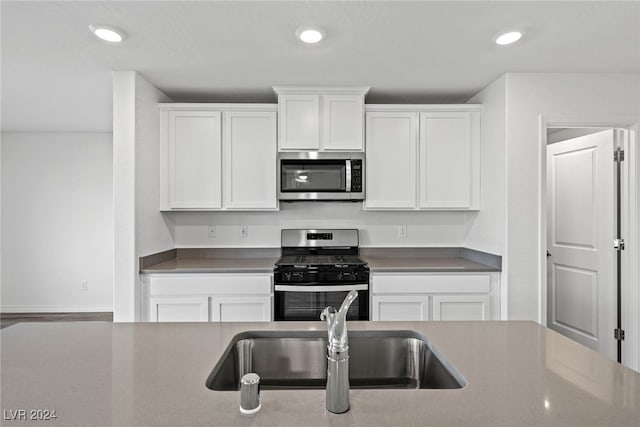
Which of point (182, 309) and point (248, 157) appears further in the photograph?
point (248, 157)

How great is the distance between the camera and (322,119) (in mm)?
2902

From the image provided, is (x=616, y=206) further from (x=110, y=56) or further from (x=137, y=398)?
(x=110, y=56)

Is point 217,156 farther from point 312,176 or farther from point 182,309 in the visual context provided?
point 182,309

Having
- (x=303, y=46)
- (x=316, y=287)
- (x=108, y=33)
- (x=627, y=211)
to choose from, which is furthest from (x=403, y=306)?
(x=108, y=33)

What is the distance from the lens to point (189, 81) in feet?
9.03

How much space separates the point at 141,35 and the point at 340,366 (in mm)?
2132

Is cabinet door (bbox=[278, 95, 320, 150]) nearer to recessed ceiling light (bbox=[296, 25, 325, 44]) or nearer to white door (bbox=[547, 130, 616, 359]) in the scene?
recessed ceiling light (bbox=[296, 25, 325, 44])

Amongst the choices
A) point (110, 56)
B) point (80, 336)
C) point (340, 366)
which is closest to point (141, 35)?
point (110, 56)

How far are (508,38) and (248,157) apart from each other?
2015mm

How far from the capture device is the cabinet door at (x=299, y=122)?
114 inches

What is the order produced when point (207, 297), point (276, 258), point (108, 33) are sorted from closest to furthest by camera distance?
point (108, 33) → point (207, 297) → point (276, 258)

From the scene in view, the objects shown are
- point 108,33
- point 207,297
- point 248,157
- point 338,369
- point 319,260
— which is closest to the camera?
point 338,369

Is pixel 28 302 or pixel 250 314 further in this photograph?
pixel 28 302

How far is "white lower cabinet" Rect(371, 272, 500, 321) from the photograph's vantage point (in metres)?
2.68
